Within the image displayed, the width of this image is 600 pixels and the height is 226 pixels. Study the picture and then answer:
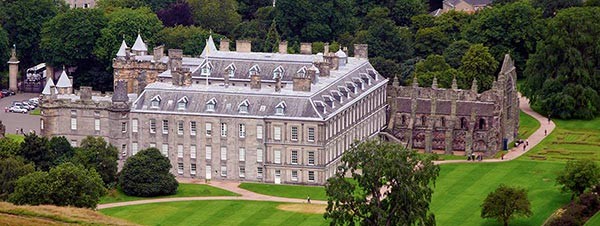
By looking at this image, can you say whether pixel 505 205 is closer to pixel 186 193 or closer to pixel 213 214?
pixel 213 214

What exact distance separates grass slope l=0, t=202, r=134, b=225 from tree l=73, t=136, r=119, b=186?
27.1m

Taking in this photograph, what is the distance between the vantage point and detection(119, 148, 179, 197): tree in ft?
640

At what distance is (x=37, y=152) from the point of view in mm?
197625

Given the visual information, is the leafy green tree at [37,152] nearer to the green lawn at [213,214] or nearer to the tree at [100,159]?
the tree at [100,159]

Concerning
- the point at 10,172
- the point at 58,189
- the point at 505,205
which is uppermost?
the point at 10,172

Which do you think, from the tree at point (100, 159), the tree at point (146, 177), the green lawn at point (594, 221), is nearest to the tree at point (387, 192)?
the green lawn at point (594, 221)

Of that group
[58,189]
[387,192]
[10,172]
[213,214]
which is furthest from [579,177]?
[10,172]

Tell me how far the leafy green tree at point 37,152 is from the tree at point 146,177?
682cm

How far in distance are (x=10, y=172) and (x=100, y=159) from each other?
34.2 ft

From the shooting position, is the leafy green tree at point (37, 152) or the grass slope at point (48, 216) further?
the leafy green tree at point (37, 152)

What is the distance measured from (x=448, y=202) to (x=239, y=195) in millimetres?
18337

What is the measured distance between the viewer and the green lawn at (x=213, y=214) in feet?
609

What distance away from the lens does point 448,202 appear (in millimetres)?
194125

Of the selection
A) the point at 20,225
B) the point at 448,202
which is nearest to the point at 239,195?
the point at 448,202
